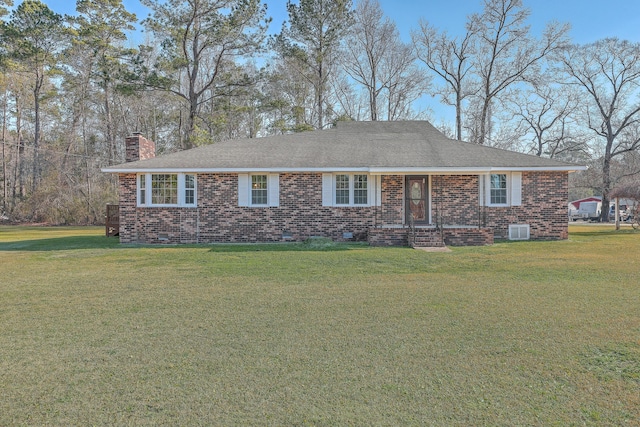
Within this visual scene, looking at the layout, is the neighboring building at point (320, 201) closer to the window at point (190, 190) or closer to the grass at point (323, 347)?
the window at point (190, 190)

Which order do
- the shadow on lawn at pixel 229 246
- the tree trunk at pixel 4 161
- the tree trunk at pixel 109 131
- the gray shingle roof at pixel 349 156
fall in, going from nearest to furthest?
1. the shadow on lawn at pixel 229 246
2. the gray shingle roof at pixel 349 156
3. the tree trunk at pixel 109 131
4. the tree trunk at pixel 4 161

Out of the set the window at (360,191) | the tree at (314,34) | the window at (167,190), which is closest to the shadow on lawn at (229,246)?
the window at (167,190)

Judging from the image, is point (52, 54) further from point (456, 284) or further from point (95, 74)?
point (456, 284)

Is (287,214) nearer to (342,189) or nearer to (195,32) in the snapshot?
(342,189)

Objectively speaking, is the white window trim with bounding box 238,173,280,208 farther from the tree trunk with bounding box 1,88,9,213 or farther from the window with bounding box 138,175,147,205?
the tree trunk with bounding box 1,88,9,213

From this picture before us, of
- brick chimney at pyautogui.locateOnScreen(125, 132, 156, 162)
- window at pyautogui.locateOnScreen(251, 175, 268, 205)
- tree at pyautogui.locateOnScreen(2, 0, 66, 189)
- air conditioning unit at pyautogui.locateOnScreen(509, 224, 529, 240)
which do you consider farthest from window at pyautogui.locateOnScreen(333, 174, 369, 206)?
tree at pyautogui.locateOnScreen(2, 0, 66, 189)

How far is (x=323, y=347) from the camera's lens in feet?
13.1

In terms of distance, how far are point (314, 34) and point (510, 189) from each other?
19.9m

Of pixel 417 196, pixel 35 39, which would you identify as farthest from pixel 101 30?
pixel 417 196

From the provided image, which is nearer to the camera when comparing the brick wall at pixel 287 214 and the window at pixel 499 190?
the brick wall at pixel 287 214

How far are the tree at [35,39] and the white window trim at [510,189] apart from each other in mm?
32629

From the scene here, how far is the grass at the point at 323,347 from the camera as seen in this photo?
2.80 m

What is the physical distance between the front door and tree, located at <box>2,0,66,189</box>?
30417 mm

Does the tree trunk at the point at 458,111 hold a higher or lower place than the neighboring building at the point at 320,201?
higher
